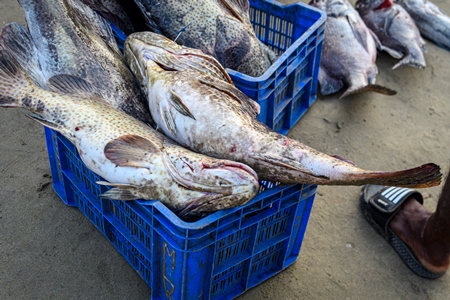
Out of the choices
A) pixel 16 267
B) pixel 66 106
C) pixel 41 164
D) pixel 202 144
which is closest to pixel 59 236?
pixel 16 267

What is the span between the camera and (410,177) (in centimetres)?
215

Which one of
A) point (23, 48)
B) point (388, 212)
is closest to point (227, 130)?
point (23, 48)

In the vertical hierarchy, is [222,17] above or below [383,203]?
above

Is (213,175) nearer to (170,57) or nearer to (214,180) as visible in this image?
(214,180)

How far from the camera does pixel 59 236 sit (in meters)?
3.15

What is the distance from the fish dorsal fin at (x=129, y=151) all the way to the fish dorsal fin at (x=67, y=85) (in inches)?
17.9

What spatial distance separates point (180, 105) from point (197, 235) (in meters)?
0.69

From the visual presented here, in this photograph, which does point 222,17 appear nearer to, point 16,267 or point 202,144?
point 202,144

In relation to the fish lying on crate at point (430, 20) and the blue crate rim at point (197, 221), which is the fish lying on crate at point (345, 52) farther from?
the blue crate rim at point (197, 221)

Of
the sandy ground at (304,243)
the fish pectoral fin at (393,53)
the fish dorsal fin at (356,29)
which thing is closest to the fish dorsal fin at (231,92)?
the sandy ground at (304,243)

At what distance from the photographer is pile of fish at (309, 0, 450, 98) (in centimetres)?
461

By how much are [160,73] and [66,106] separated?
52cm

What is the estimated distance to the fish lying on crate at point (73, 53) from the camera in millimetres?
2904

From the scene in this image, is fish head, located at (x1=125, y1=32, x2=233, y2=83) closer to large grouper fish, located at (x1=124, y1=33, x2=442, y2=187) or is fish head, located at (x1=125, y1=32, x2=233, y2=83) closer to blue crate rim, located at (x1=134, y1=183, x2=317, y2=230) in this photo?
large grouper fish, located at (x1=124, y1=33, x2=442, y2=187)
